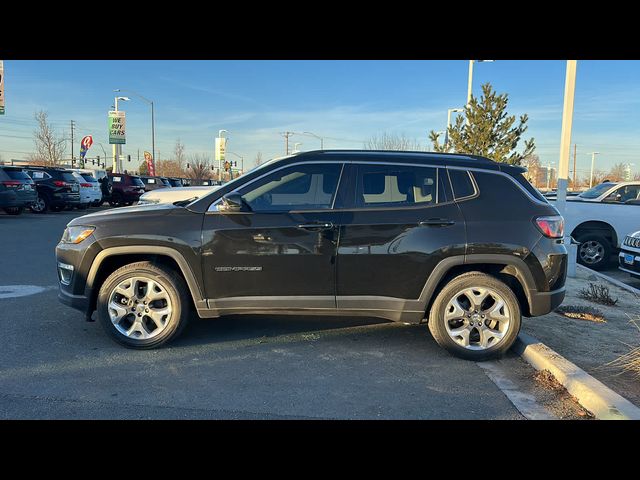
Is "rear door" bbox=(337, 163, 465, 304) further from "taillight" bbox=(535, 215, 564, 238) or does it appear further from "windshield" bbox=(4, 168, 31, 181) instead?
"windshield" bbox=(4, 168, 31, 181)

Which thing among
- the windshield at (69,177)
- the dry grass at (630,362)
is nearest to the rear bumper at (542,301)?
the dry grass at (630,362)

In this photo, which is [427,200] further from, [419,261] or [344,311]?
[344,311]

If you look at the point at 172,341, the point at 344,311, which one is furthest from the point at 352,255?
the point at 172,341

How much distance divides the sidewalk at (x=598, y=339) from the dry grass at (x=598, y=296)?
10cm

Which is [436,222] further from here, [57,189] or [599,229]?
[57,189]

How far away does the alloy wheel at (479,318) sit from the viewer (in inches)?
169

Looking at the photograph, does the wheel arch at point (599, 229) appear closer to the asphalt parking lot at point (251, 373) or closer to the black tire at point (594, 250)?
the black tire at point (594, 250)

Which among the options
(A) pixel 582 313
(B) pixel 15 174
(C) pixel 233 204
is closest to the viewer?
(C) pixel 233 204

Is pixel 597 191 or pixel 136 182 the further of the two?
pixel 136 182

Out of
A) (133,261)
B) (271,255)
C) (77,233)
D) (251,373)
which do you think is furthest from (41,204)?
(251,373)

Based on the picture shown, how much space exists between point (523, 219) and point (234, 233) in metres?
2.75

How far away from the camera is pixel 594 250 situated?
388 inches

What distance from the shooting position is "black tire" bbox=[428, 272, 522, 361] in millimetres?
4277

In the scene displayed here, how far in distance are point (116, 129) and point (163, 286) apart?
38357 millimetres
